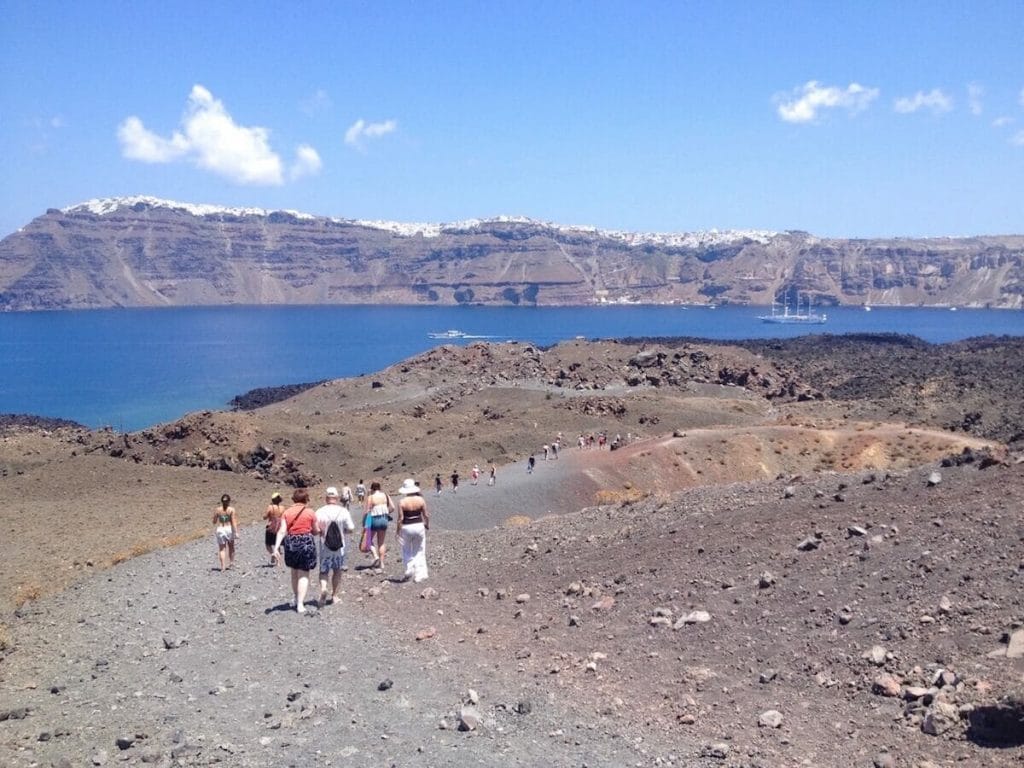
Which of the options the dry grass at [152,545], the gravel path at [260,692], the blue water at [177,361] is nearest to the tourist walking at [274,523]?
the gravel path at [260,692]

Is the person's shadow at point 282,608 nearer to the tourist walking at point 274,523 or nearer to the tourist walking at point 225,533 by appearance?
the tourist walking at point 274,523

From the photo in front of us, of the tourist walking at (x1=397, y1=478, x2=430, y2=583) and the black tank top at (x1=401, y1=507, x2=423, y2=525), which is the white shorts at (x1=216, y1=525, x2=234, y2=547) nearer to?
the tourist walking at (x1=397, y1=478, x2=430, y2=583)

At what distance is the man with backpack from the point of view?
1218 centimetres

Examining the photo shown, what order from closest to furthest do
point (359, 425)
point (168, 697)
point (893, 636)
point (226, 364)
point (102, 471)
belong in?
point (893, 636) < point (168, 697) < point (102, 471) < point (359, 425) < point (226, 364)

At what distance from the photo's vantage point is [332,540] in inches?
481

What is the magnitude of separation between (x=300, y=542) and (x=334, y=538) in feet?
1.57

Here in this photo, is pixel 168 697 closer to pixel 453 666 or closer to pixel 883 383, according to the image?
pixel 453 666

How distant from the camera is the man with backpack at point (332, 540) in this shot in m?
12.2

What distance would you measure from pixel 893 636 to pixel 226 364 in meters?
130

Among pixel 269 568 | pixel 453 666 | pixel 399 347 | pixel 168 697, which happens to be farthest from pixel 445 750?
pixel 399 347

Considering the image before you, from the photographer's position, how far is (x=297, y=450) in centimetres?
4231

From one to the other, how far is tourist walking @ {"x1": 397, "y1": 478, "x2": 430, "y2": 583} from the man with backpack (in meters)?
1.26

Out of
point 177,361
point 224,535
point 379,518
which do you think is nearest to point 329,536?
point 379,518

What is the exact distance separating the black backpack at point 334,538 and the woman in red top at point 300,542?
164mm
